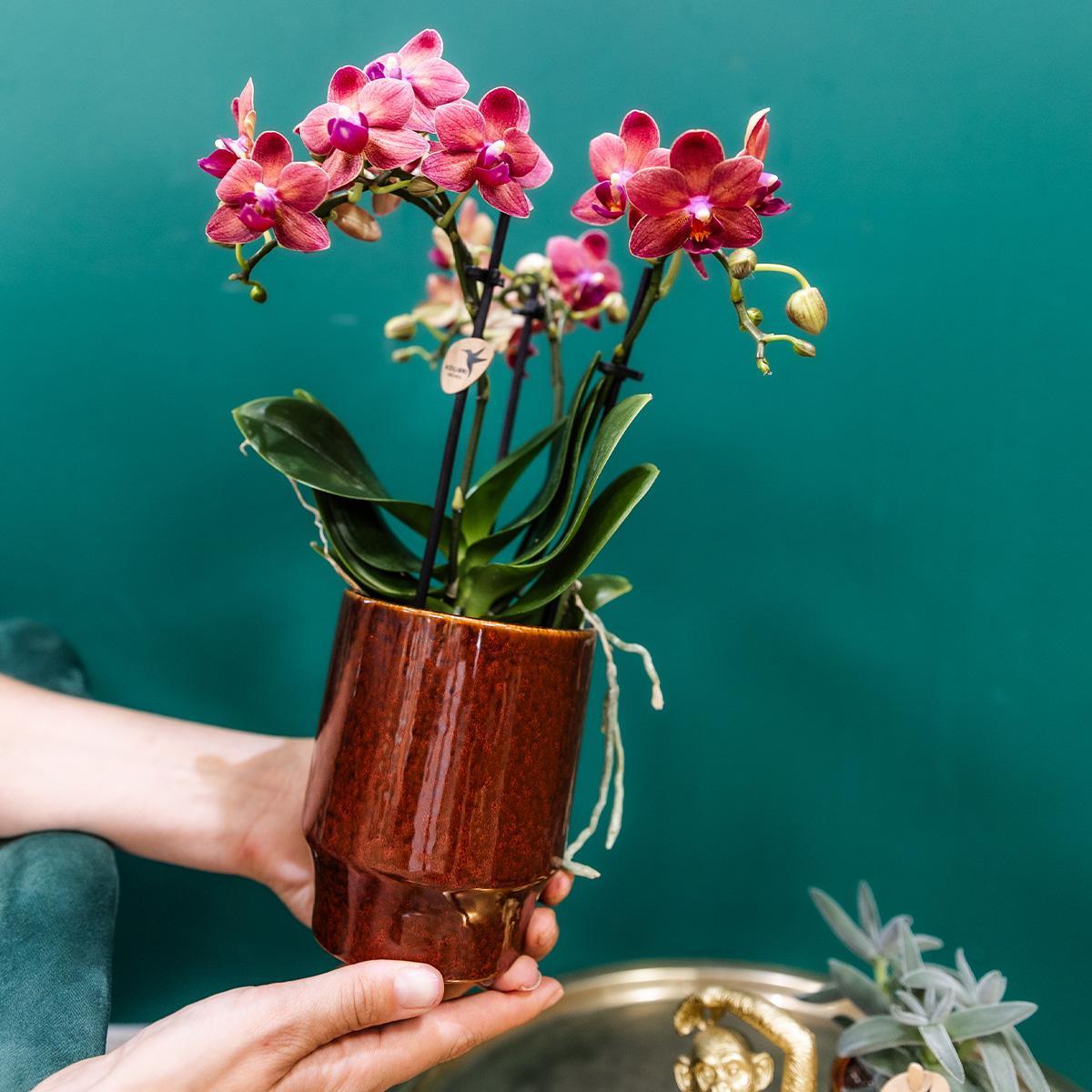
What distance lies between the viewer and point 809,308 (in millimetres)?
533

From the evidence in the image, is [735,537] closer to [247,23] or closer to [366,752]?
[366,752]

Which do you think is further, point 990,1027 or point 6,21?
point 6,21

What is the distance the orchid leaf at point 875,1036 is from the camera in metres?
0.67

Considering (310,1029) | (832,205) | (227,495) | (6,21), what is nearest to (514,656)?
(310,1029)

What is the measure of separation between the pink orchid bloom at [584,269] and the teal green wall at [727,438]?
0.78ft

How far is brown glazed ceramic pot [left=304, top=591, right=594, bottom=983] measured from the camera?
1.85 feet

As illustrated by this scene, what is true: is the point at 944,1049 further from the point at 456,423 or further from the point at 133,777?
the point at 133,777

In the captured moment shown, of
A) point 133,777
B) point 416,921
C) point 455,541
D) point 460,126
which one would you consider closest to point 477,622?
point 455,541

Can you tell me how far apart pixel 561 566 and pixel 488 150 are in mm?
270

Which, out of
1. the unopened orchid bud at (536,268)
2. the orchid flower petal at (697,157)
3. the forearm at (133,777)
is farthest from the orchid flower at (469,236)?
the forearm at (133,777)

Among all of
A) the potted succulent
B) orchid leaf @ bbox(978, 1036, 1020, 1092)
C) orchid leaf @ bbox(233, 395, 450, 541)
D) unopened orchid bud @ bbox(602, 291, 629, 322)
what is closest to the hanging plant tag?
the potted succulent

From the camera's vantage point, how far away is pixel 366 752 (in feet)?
1.90

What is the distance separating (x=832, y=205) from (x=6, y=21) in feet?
2.70

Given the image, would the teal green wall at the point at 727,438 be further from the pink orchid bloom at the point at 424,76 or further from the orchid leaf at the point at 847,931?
the pink orchid bloom at the point at 424,76
